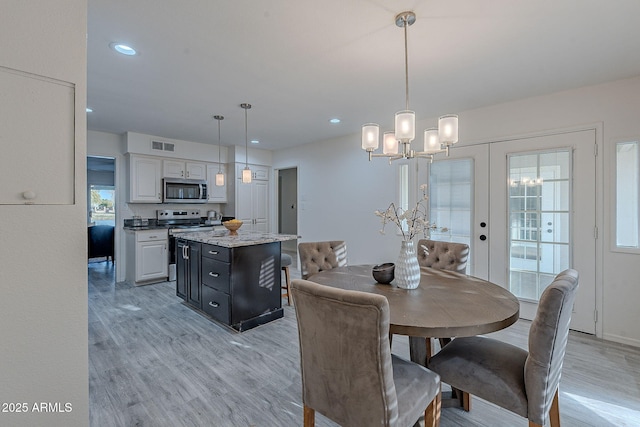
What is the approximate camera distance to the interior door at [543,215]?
9.63 ft

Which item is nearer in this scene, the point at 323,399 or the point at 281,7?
the point at 323,399

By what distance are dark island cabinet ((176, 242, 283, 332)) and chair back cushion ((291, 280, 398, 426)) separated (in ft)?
5.97

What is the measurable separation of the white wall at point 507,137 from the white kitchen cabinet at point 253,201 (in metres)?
1.35

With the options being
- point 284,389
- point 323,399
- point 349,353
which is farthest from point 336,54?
point 284,389

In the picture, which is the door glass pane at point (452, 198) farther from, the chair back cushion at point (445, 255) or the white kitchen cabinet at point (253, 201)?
the white kitchen cabinet at point (253, 201)

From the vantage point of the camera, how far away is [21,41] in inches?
41.5

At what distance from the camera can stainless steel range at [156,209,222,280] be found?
4.92m

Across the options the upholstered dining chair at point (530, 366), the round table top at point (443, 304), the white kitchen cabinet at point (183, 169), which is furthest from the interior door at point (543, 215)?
the white kitchen cabinet at point (183, 169)

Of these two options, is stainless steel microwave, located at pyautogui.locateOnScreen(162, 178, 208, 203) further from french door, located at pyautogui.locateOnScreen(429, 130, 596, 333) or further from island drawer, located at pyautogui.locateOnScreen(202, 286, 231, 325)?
french door, located at pyautogui.locateOnScreen(429, 130, 596, 333)

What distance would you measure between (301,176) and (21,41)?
470cm

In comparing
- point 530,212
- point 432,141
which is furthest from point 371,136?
point 530,212

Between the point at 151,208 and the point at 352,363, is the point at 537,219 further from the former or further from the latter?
the point at 151,208

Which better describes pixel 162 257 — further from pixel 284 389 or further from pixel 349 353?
pixel 349 353

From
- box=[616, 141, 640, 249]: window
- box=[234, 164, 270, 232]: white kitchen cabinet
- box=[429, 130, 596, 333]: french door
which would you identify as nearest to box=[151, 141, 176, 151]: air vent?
box=[234, 164, 270, 232]: white kitchen cabinet
